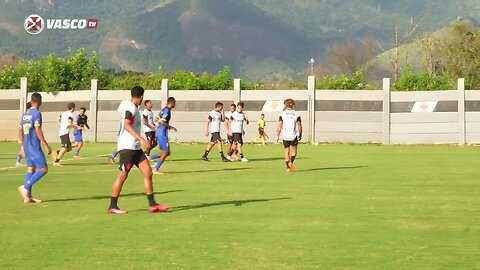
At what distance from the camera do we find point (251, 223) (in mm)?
11039

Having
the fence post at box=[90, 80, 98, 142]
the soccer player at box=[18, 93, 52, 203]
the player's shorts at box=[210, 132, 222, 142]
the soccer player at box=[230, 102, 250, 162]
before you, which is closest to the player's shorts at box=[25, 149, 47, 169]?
the soccer player at box=[18, 93, 52, 203]

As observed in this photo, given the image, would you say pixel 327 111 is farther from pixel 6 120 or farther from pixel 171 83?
pixel 6 120

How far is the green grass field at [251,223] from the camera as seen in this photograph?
27.7 feet

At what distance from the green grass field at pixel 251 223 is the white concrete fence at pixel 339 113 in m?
22.7

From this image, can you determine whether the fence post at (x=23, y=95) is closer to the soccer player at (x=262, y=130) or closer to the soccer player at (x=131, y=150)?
the soccer player at (x=262, y=130)

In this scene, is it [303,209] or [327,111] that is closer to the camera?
[303,209]

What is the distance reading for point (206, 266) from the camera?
26.4ft

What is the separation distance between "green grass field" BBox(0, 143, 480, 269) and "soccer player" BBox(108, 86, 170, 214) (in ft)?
0.89

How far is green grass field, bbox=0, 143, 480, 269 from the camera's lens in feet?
27.7

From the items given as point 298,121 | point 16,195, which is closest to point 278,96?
point 298,121

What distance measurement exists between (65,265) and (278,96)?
1424 inches

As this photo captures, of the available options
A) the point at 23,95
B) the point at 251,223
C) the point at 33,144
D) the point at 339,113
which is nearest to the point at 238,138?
the point at 33,144

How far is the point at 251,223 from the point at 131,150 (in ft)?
8.03

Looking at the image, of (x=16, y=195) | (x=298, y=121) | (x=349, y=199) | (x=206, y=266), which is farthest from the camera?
(x=298, y=121)
